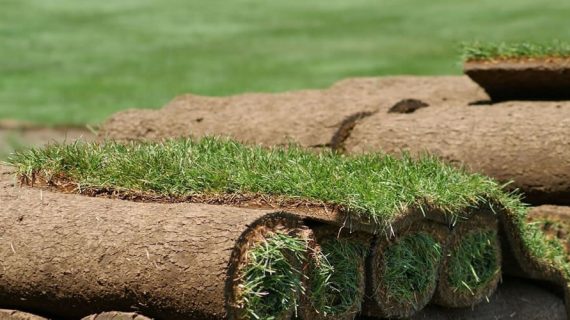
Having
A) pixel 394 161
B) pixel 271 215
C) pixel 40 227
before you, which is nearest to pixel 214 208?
pixel 271 215

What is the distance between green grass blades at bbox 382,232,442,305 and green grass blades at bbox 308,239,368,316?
18cm

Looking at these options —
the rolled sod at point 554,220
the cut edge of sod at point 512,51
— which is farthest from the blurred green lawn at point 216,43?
the rolled sod at point 554,220

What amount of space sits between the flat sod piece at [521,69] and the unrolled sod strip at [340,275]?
9.23ft

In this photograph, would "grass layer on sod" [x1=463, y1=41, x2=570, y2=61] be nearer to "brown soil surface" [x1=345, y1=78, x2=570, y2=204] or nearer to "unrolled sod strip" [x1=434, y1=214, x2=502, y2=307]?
"brown soil surface" [x1=345, y1=78, x2=570, y2=204]

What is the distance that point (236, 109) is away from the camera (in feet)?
25.5

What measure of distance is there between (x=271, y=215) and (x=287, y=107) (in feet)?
10.2

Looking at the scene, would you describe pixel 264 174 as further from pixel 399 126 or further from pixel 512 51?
pixel 512 51

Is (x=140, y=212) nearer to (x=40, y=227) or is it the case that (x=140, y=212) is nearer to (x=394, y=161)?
(x=40, y=227)

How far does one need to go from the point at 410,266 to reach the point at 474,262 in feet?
2.06

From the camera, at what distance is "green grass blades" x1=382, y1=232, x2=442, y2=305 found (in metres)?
5.14

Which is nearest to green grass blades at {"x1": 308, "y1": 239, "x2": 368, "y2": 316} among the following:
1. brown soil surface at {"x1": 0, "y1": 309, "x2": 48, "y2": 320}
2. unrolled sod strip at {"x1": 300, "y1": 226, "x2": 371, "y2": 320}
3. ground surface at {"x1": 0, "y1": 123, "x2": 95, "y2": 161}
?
unrolled sod strip at {"x1": 300, "y1": 226, "x2": 371, "y2": 320}

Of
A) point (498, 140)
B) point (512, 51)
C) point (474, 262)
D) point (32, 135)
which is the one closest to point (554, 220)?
point (498, 140)

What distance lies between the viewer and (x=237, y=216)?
179 inches

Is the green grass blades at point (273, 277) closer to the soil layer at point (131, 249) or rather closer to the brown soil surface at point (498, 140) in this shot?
the soil layer at point (131, 249)
